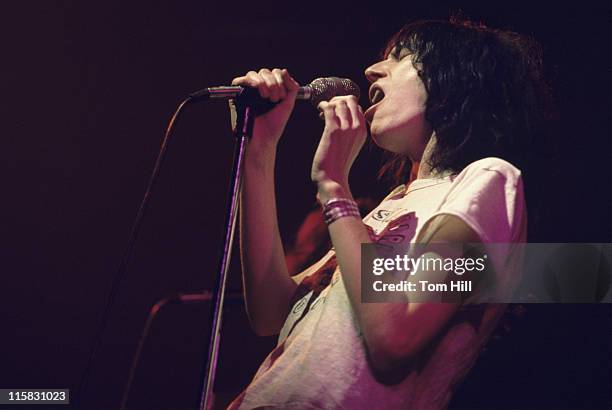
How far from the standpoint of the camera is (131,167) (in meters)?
2.12

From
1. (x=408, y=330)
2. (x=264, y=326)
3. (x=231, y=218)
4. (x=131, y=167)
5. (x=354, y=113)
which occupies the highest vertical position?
(x=354, y=113)

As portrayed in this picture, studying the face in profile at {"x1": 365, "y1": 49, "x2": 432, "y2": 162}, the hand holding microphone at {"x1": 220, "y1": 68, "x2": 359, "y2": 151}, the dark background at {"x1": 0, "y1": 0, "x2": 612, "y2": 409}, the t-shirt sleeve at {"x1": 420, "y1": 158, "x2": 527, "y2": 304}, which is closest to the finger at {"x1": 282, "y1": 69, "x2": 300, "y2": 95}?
the hand holding microphone at {"x1": 220, "y1": 68, "x2": 359, "y2": 151}

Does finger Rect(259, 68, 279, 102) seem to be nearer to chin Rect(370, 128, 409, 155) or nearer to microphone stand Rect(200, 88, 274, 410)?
microphone stand Rect(200, 88, 274, 410)

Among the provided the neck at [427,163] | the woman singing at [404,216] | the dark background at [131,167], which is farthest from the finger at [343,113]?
the dark background at [131,167]

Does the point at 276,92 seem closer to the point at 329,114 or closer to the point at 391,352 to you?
the point at 329,114

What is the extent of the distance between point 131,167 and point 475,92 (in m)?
1.27

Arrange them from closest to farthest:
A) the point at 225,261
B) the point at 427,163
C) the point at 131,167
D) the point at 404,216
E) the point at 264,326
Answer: the point at 225,261
the point at 404,216
the point at 427,163
the point at 264,326
the point at 131,167

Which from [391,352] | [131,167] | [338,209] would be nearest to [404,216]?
[338,209]

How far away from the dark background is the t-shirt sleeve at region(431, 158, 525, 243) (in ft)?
3.27

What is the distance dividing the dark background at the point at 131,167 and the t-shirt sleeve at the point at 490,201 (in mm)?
997

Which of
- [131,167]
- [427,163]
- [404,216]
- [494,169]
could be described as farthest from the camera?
[131,167]

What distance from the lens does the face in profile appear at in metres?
1.22

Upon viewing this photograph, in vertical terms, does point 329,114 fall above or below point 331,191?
above

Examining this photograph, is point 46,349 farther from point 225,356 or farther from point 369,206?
point 369,206
